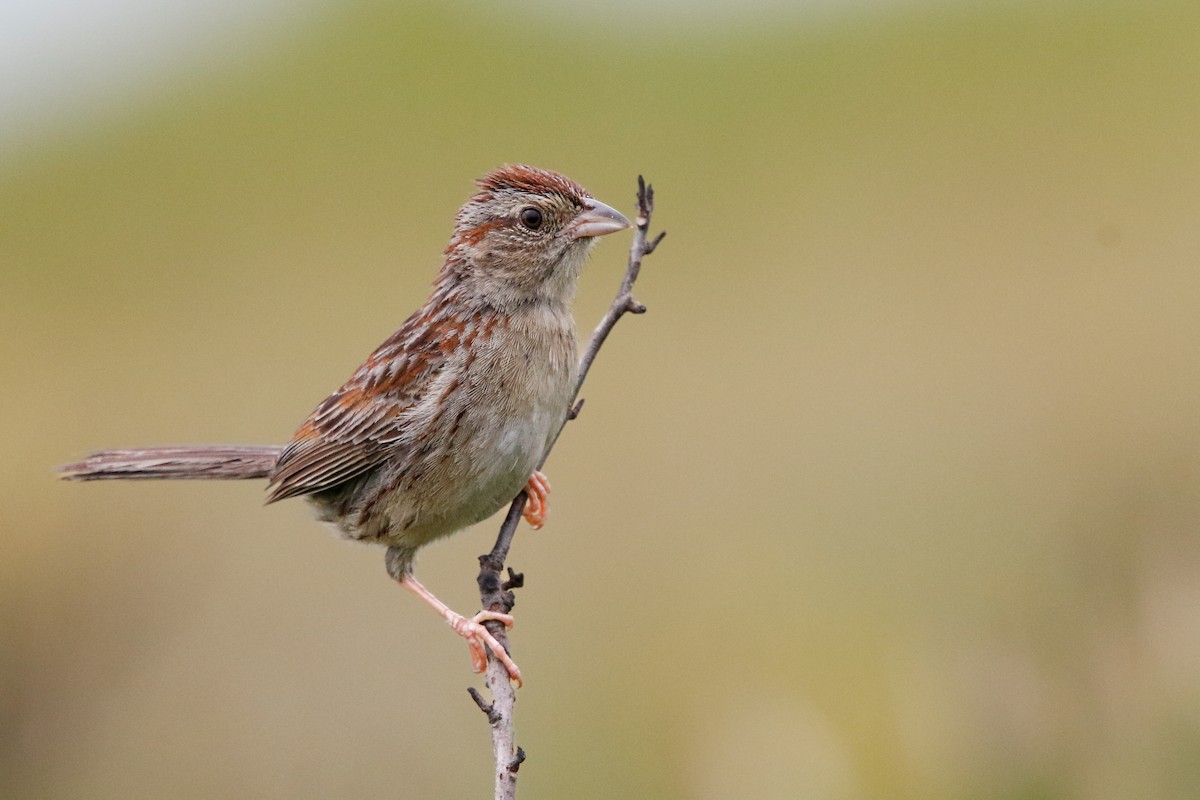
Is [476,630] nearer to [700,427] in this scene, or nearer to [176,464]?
[176,464]

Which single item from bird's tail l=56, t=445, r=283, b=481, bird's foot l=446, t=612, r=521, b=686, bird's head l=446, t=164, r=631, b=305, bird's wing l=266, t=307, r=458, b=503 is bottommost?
bird's foot l=446, t=612, r=521, b=686

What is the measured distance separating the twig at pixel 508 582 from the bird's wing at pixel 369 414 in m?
0.57

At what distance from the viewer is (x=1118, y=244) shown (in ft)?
48.2

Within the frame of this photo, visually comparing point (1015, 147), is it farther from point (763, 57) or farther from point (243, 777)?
point (243, 777)

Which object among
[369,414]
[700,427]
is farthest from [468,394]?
[700,427]

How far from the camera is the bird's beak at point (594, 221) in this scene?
5.23 meters

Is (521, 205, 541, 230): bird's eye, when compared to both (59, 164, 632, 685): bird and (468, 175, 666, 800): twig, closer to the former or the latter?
(59, 164, 632, 685): bird

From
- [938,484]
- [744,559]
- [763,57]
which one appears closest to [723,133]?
[763,57]

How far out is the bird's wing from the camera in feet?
17.6

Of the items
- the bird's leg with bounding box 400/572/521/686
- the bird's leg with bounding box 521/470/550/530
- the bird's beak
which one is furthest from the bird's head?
the bird's leg with bounding box 400/572/521/686

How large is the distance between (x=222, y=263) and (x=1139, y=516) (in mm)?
13025

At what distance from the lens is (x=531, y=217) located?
5348 mm

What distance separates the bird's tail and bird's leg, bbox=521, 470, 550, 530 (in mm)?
1106

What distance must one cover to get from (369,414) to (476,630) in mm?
1025
